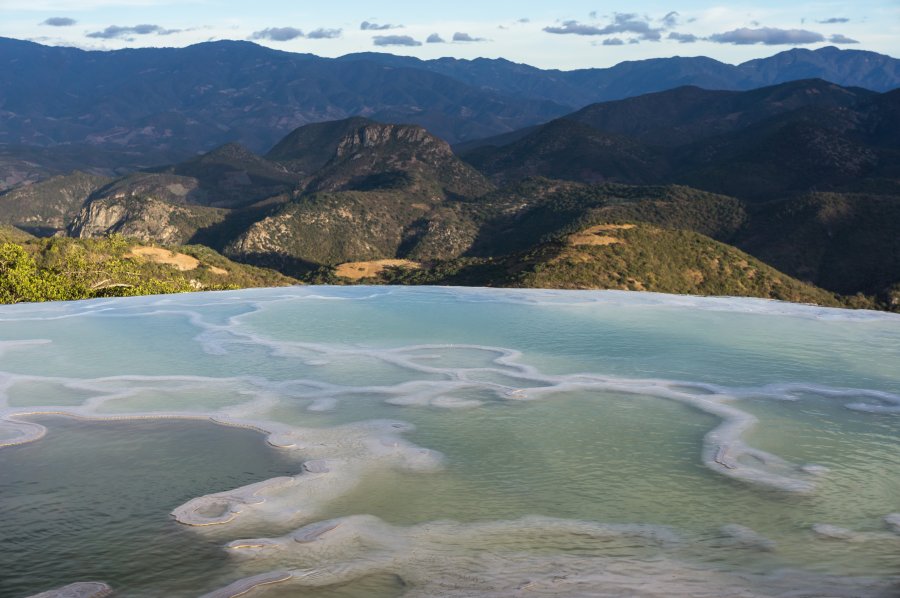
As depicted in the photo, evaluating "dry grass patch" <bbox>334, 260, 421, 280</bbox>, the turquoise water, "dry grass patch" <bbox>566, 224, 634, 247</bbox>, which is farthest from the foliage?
"dry grass patch" <bbox>334, 260, 421, 280</bbox>

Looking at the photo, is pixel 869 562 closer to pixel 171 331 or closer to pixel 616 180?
pixel 171 331

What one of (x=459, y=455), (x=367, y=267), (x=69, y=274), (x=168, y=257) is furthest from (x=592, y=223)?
(x=459, y=455)

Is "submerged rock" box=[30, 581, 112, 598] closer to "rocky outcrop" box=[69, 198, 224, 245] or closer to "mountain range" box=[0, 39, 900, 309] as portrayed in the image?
"mountain range" box=[0, 39, 900, 309]

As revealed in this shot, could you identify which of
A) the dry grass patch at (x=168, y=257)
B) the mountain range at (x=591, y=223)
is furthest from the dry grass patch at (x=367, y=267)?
the dry grass patch at (x=168, y=257)

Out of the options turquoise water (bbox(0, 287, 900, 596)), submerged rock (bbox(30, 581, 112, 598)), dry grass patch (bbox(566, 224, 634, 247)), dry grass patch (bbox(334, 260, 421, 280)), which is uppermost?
dry grass patch (bbox(566, 224, 634, 247))

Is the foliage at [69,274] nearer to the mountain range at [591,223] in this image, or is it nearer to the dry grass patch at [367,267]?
the mountain range at [591,223]

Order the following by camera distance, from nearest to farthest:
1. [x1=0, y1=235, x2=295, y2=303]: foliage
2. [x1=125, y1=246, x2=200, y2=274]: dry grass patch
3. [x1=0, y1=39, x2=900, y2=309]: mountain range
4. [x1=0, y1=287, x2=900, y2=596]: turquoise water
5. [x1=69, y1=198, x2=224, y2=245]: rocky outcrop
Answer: [x1=0, y1=287, x2=900, y2=596]: turquoise water < [x1=0, y1=235, x2=295, y2=303]: foliage < [x1=0, y1=39, x2=900, y2=309]: mountain range < [x1=125, y1=246, x2=200, y2=274]: dry grass patch < [x1=69, y1=198, x2=224, y2=245]: rocky outcrop

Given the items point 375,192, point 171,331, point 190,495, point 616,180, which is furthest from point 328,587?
point 616,180

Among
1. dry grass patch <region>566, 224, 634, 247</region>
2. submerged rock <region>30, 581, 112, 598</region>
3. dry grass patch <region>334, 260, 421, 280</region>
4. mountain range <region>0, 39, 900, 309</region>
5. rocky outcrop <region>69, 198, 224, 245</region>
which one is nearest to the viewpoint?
submerged rock <region>30, 581, 112, 598</region>

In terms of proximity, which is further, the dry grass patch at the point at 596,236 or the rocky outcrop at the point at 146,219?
the rocky outcrop at the point at 146,219

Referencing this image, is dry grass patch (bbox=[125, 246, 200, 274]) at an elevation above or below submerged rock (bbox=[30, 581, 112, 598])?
above

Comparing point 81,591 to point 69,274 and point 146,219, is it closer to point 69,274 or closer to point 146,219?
point 69,274
